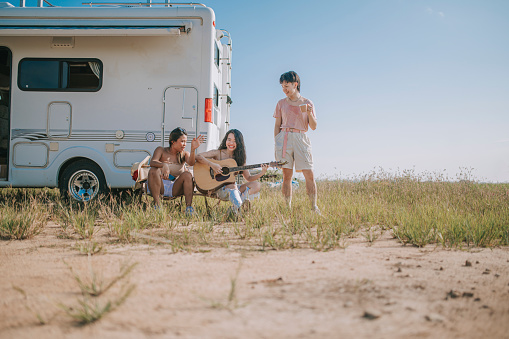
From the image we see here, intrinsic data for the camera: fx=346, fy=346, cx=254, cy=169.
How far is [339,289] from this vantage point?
1.78 m

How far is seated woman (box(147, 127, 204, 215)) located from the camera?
14.8 feet

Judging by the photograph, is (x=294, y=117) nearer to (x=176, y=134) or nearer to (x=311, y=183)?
(x=311, y=183)

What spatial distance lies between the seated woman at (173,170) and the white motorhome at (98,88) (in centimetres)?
35

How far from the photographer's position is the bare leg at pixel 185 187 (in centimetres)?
456

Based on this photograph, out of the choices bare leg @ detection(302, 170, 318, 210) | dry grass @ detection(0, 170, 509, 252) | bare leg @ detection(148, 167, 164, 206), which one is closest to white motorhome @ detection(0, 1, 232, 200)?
bare leg @ detection(148, 167, 164, 206)

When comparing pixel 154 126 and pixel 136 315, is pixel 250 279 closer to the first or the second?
pixel 136 315

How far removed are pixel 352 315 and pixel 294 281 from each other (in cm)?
48

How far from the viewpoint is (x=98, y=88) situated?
5.28m

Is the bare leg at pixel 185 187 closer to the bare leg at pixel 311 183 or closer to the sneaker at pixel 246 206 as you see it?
the sneaker at pixel 246 206

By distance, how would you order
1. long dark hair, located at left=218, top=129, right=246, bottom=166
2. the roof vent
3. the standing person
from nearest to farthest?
the standing person, long dark hair, located at left=218, top=129, right=246, bottom=166, the roof vent

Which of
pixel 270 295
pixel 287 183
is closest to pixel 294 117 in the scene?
pixel 287 183

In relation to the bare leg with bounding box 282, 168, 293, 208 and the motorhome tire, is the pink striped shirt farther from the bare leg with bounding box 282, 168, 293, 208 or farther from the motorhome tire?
the motorhome tire

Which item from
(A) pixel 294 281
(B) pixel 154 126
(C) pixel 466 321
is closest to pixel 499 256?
(C) pixel 466 321

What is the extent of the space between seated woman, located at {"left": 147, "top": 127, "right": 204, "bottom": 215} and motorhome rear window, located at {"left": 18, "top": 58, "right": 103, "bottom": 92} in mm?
1617
